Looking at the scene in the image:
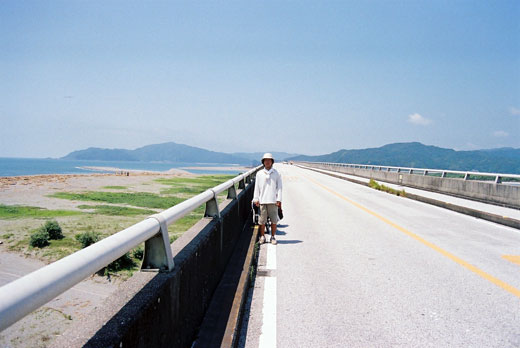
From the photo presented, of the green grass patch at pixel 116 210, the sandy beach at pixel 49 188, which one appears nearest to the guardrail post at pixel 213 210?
the green grass patch at pixel 116 210

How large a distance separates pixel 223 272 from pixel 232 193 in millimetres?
3096

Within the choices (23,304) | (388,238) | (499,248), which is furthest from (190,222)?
(23,304)

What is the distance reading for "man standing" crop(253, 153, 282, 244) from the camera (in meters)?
8.81

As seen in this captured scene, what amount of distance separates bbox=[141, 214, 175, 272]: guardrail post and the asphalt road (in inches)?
58.5

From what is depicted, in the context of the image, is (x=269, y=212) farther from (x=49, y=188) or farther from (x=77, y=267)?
(x=49, y=188)

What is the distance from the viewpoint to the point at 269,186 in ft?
29.0

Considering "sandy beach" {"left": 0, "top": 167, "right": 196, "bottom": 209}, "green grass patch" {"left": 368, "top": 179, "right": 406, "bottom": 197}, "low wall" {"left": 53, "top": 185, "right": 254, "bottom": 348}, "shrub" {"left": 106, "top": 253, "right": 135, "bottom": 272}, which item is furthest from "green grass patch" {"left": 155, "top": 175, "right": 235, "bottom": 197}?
"low wall" {"left": 53, "top": 185, "right": 254, "bottom": 348}

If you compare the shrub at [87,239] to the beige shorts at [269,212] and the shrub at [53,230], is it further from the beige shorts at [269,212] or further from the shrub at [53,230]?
the beige shorts at [269,212]

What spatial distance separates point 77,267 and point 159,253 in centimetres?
139

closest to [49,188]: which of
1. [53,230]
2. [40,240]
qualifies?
[53,230]

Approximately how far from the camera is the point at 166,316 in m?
2.96

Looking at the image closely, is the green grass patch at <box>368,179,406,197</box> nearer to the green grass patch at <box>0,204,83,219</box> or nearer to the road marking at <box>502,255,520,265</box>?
the road marking at <box>502,255,520,265</box>

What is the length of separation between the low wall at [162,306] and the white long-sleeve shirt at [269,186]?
3.51m

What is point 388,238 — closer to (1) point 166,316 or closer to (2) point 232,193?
(2) point 232,193
